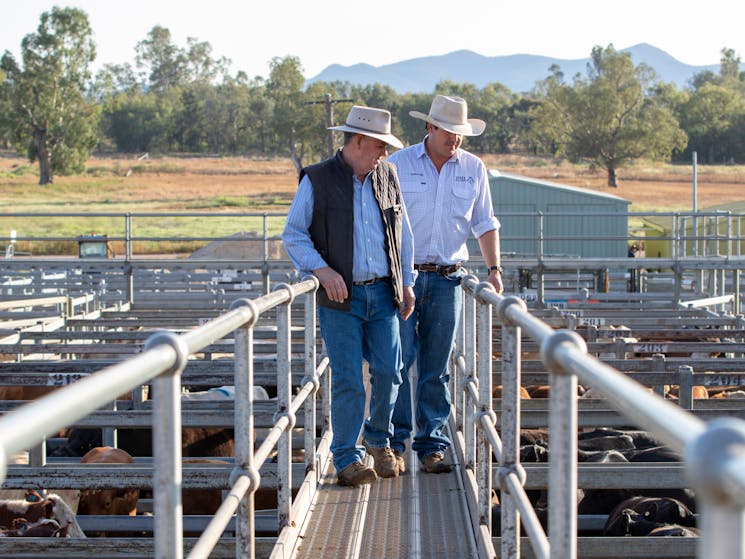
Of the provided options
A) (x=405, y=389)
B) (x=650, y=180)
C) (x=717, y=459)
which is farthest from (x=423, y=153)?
(x=650, y=180)

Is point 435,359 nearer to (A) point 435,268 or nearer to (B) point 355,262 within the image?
(A) point 435,268

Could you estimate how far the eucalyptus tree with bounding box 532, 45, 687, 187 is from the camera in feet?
262

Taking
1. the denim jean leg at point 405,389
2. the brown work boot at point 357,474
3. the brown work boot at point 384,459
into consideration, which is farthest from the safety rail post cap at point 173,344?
the denim jean leg at point 405,389

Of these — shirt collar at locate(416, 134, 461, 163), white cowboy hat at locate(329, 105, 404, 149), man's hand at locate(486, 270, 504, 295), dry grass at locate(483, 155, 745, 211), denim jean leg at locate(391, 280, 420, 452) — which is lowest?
denim jean leg at locate(391, 280, 420, 452)

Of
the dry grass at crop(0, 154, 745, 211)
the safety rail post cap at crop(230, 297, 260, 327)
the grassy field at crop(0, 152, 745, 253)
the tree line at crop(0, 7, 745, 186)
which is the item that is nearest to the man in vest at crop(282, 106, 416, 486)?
the safety rail post cap at crop(230, 297, 260, 327)

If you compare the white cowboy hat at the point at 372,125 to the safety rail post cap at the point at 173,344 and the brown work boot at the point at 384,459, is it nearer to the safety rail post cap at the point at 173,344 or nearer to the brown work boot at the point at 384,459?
the brown work boot at the point at 384,459

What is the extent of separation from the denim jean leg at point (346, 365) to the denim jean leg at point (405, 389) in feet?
1.84

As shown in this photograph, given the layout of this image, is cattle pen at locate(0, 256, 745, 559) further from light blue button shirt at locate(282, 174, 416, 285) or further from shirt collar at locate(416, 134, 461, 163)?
shirt collar at locate(416, 134, 461, 163)

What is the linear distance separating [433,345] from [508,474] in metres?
2.54

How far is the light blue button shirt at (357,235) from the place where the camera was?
5.40 metres

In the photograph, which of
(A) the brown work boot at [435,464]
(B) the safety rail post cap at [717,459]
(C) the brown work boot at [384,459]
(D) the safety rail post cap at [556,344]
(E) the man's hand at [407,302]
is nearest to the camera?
(B) the safety rail post cap at [717,459]

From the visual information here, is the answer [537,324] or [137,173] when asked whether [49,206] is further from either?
[537,324]

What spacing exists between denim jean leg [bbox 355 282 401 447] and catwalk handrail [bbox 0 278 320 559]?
2.58ft

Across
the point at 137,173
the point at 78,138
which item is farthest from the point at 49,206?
the point at 137,173
